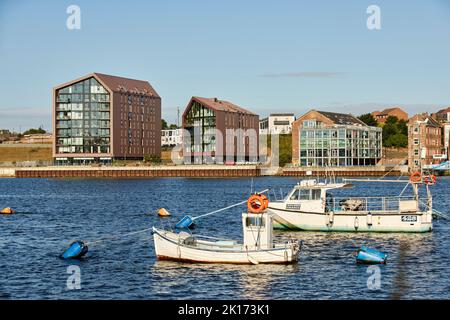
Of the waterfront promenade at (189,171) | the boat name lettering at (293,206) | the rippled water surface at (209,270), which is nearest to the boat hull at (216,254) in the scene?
the rippled water surface at (209,270)

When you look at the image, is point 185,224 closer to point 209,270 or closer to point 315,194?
point 315,194

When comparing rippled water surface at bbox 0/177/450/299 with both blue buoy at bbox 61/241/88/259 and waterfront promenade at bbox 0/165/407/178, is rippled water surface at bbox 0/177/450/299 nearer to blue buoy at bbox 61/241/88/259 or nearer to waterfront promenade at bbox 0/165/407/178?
blue buoy at bbox 61/241/88/259

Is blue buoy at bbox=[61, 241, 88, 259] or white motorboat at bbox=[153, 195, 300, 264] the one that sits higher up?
white motorboat at bbox=[153, 195, 300, 264]

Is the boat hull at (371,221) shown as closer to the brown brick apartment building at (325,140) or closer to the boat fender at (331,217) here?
the boat fender at (331,217)

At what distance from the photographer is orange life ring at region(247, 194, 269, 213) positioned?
4084 centimetres

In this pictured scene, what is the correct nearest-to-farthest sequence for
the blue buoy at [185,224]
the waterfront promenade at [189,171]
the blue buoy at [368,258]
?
1. the blue buoy at [368,258]
2. the blue buoy at [185,224]
3. the waterfront promenade at [189,171]

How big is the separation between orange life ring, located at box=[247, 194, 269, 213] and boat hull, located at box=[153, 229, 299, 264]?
2.34 metres

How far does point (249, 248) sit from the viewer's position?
136ft

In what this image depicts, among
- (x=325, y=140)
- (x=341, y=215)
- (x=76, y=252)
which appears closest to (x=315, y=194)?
(x=341, y=215)

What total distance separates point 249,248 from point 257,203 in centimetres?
271

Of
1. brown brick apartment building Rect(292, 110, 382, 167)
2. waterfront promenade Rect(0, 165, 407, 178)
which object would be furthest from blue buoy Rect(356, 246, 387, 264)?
brown brick apartment building Rect(292, 110, 382, 167)

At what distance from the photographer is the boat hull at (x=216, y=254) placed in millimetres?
41062

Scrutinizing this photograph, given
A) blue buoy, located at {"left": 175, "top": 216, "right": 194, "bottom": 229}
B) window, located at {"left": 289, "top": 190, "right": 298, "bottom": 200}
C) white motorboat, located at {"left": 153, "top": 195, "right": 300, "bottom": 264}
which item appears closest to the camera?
Result: white motorboat, located at {"left": 153, "top": 195, "right": 300, "bottom": 264}
